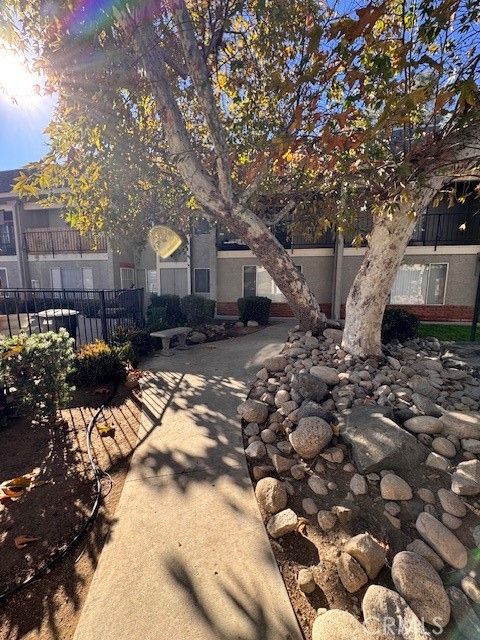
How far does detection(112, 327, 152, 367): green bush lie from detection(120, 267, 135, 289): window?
9.48 m

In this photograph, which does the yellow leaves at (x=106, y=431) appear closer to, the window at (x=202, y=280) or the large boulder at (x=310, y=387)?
the large boulder at (x=310, y=387)

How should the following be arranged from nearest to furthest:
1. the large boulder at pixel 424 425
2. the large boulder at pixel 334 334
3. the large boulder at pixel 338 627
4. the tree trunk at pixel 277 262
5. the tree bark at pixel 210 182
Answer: the large boulder at pixel 338 627, the large boulder at pixel 424 425, the tree bark at pixel 210 182, the tree trunk at pixel 277 262, the large boulder at pixel 334 334

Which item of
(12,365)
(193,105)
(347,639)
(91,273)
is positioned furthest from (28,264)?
(347,639)

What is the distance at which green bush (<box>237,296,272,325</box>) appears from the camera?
12172 mm

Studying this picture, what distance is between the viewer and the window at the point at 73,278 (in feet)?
55.0

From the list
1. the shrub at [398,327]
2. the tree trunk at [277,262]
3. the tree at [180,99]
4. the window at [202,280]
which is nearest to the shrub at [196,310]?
the window at [202,280]

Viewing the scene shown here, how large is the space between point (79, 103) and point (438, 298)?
13.6 meters

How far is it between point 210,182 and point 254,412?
13.5 feet

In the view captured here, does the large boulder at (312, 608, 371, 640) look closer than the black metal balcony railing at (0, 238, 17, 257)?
Yes

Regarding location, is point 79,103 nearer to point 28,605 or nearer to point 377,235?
point 377,235

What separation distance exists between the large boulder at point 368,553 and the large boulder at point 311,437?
1055mm

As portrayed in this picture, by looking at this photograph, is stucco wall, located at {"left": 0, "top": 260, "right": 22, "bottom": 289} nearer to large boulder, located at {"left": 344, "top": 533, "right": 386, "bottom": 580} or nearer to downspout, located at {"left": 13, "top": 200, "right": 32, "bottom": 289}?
downspout, located at {"left": 13, "top": 200, "right": 32, "bottom": 289}

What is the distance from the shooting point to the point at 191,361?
7.40 m

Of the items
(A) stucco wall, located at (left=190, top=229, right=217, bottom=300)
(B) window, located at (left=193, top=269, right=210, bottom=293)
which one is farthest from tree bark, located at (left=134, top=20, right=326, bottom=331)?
(B) window, located at (left=193, top=269, right=210, bottom=293)
